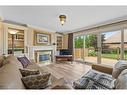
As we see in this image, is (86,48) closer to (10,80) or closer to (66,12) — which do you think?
(66,12)

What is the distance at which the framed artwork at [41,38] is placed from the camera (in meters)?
6.74

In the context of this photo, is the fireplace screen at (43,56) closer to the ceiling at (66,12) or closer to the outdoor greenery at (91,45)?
the outdoor greenery at (91,45)

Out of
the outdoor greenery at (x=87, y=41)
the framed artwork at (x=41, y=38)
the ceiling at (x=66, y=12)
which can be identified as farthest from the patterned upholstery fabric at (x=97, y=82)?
the framed artwork at (x=41, y=38)

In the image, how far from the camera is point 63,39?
29.0 ft

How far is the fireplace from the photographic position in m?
6.75

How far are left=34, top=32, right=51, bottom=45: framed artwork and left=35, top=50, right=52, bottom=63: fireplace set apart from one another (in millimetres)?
482

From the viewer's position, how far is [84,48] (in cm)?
760

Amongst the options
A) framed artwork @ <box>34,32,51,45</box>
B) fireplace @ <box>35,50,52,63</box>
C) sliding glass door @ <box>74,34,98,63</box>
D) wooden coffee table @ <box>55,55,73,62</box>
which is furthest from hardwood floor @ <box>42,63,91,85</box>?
framed artwork @ <box>34,32,51,45</box>

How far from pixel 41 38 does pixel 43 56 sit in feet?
3.29

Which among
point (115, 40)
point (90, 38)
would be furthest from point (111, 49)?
point (90, 38)
